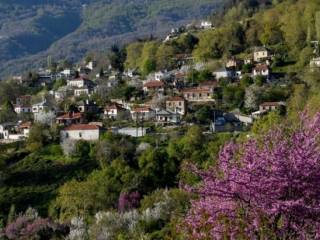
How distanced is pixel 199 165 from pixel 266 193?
18.3 meters

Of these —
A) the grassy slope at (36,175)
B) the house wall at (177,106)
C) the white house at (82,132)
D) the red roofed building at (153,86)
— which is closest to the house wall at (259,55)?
the red roofed building at (153,86)

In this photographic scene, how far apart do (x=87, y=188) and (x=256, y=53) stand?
39.8 meters

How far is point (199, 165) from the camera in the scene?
27.5 m

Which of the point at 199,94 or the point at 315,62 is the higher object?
the point at 315,62

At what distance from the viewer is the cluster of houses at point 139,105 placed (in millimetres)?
52562

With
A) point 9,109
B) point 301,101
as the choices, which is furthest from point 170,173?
point 9,109

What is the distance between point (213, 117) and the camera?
53.6 m

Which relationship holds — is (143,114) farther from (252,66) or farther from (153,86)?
(252,66)

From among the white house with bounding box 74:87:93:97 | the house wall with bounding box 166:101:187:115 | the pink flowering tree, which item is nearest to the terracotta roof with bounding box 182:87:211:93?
the house wall with bounding box 166:101:187:115

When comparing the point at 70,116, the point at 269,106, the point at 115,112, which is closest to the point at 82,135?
the point at 70,116

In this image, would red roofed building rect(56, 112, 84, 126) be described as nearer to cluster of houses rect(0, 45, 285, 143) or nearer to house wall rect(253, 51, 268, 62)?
cluster of houses rect(0, 45, 285, 143)

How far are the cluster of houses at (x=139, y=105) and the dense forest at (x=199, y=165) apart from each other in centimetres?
140

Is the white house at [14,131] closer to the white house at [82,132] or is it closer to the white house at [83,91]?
the white house at [82,132]

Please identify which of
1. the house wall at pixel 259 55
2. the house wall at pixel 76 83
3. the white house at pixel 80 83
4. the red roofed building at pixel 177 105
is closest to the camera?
the red roofed building at pixel 177 105
